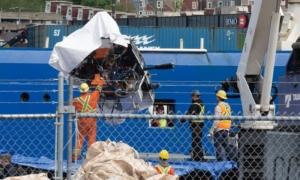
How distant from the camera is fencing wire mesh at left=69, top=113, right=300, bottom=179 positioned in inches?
305

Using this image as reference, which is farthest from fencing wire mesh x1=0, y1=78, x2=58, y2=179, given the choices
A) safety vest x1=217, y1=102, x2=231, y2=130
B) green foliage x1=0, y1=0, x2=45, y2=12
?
green foliage x1=0, y1=0, x2=45, y2=12

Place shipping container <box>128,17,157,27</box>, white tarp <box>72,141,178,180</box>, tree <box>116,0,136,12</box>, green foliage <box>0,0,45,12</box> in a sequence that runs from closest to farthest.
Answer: white tarp <box>72,141,178,180</box> < shipping container <box>128,17,157,27</box> < green foliage <box>0,0,45,12</box> < tree <box>116,0,136,12</box>

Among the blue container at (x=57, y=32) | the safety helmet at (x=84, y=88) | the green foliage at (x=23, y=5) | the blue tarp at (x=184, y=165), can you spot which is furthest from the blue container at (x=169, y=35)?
the green foliage at (x=23, y=5)

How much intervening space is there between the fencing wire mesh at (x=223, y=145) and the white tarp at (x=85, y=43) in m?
1.62

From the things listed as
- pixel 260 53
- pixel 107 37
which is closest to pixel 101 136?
pixel 107 37

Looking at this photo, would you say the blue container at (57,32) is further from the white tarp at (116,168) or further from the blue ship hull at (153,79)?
the white tarp at (116,168)

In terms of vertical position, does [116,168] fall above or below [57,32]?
above

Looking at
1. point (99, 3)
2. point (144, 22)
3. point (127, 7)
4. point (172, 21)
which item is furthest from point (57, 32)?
point (127, 7)

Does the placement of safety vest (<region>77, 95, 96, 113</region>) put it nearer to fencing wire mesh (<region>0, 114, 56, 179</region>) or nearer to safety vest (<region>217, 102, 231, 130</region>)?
fencing wire mesh (<region>0, 114, 56, 179</region>)

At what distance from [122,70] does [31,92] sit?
3.17 m

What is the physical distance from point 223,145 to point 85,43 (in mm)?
2843

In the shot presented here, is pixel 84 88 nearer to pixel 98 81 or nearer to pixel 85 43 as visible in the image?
pixel 98 81

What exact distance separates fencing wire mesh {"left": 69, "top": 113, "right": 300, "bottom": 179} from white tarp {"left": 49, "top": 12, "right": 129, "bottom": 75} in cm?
162

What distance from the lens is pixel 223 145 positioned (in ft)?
37.7
